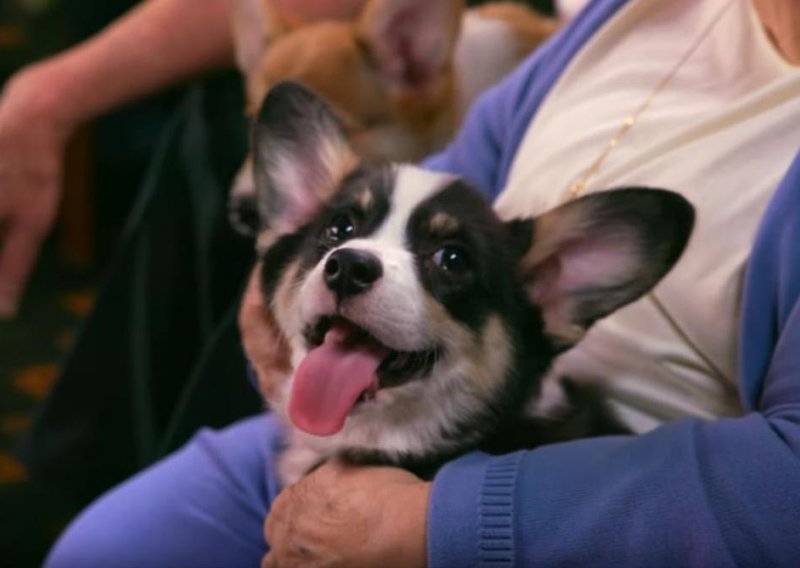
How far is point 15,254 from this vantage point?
1.38m

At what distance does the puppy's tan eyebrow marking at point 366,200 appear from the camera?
0.93 meters

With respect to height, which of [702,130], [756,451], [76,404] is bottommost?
[76,404]

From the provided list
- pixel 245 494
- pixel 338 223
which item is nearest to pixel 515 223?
pixel 338 223

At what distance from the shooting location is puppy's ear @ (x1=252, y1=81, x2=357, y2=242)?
104 centimetres

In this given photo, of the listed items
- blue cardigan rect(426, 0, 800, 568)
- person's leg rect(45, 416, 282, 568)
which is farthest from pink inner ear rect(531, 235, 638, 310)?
person's leg rect(45, 416, 282, 568)

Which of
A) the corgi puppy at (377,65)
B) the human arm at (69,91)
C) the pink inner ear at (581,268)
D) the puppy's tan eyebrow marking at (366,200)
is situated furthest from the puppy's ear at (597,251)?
the human arm at (69,91)

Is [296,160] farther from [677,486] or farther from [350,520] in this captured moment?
[677,486]

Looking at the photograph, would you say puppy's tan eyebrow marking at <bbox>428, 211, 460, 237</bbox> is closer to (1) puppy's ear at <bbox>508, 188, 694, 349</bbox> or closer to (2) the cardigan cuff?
(1) puppy's ear at <bbox>508, 188, 694, 349</bbox>

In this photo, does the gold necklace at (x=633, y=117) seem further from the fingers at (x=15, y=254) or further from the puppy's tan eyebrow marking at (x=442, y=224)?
the fingers at (x=15, y=254)

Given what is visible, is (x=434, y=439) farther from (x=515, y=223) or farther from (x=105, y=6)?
(x=105, y=6)

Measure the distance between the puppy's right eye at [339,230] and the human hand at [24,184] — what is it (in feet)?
1.97

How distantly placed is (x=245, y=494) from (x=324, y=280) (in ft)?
1.23

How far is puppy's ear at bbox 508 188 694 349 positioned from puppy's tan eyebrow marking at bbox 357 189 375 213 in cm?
13

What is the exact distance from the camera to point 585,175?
1.01 m
